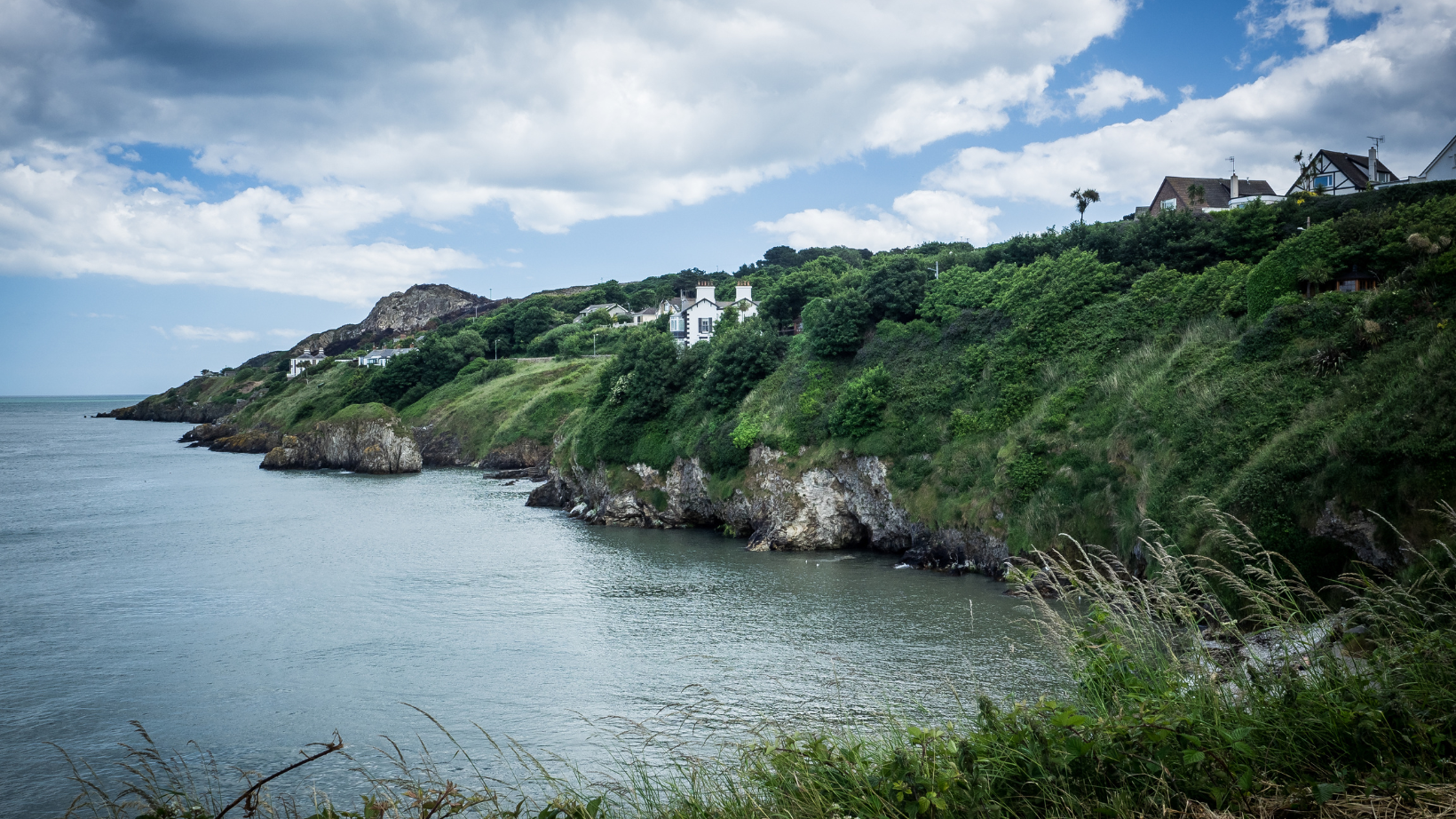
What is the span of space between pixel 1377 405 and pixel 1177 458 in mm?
5917

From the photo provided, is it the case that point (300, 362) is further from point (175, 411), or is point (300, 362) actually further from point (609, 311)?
point (609, 311)

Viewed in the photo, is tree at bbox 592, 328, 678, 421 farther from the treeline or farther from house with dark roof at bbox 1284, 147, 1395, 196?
house with dark roof at bbox 1284, 147, 1395, 196

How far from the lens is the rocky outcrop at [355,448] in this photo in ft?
241

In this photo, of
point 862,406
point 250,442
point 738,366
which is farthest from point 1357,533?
point 250,442

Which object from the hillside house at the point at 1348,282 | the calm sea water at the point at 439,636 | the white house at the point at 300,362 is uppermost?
the white house at the point at 300,362

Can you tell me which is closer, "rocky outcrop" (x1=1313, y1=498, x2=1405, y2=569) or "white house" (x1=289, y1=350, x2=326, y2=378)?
"rocky outcrop" (x1=1313, y1=498, x2=1405, y2=569)

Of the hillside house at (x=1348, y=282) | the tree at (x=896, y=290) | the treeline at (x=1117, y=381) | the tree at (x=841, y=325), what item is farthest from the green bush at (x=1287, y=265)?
the tree at (x=841, y=325)

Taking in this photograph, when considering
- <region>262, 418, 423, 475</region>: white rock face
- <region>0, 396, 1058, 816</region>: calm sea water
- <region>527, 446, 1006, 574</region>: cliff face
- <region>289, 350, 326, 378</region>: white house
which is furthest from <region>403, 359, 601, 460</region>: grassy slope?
<region>289, 350, 326, 378</region>: white house

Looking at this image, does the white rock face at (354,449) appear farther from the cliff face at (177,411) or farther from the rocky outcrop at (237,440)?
the cliff face at (177,411)

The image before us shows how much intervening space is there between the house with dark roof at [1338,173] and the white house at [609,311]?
91.7 meters

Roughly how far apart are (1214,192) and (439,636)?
7566 centimetres

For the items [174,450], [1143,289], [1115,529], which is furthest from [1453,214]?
[174,450]

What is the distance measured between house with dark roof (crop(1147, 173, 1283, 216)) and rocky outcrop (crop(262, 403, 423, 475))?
2833 inches

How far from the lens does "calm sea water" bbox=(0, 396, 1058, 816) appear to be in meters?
16.8
